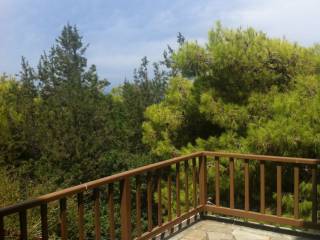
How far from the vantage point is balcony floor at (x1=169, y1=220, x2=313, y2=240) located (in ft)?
12.2

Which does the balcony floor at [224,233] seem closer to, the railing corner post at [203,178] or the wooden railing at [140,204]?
the wooden railing at [140,204]

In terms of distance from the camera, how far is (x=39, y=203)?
234 centimetres

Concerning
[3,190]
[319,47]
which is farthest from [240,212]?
[3,190]

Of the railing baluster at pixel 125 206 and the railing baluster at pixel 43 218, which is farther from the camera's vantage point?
the railing baluster at pixel 125 206

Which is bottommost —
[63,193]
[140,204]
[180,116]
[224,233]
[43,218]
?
[224,233]

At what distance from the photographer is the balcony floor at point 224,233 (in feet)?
12.2

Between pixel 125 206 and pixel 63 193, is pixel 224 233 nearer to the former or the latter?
pixel 125 206

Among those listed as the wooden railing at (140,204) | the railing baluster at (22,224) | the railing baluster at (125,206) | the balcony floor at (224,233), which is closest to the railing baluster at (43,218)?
the wooden railing at (140,204)

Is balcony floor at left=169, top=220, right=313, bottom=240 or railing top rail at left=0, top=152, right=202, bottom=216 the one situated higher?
railing top rail at left=0, top=152, right=202, bottom=216

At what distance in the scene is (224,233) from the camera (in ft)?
12.6

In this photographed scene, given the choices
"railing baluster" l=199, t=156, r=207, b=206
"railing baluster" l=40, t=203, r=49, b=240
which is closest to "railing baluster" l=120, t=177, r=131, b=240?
"railing baluster" l=40, t=203, r=49, b=240

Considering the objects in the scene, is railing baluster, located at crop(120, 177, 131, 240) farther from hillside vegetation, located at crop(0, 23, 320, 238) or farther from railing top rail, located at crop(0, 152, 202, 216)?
hillside vegetation, located at crop(0, 23, 320, 238)

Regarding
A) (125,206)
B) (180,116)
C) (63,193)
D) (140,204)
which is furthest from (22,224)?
(180,116)

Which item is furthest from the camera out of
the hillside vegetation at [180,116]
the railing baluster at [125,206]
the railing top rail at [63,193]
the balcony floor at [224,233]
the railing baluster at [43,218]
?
the hillside vegetation at [180,116]
